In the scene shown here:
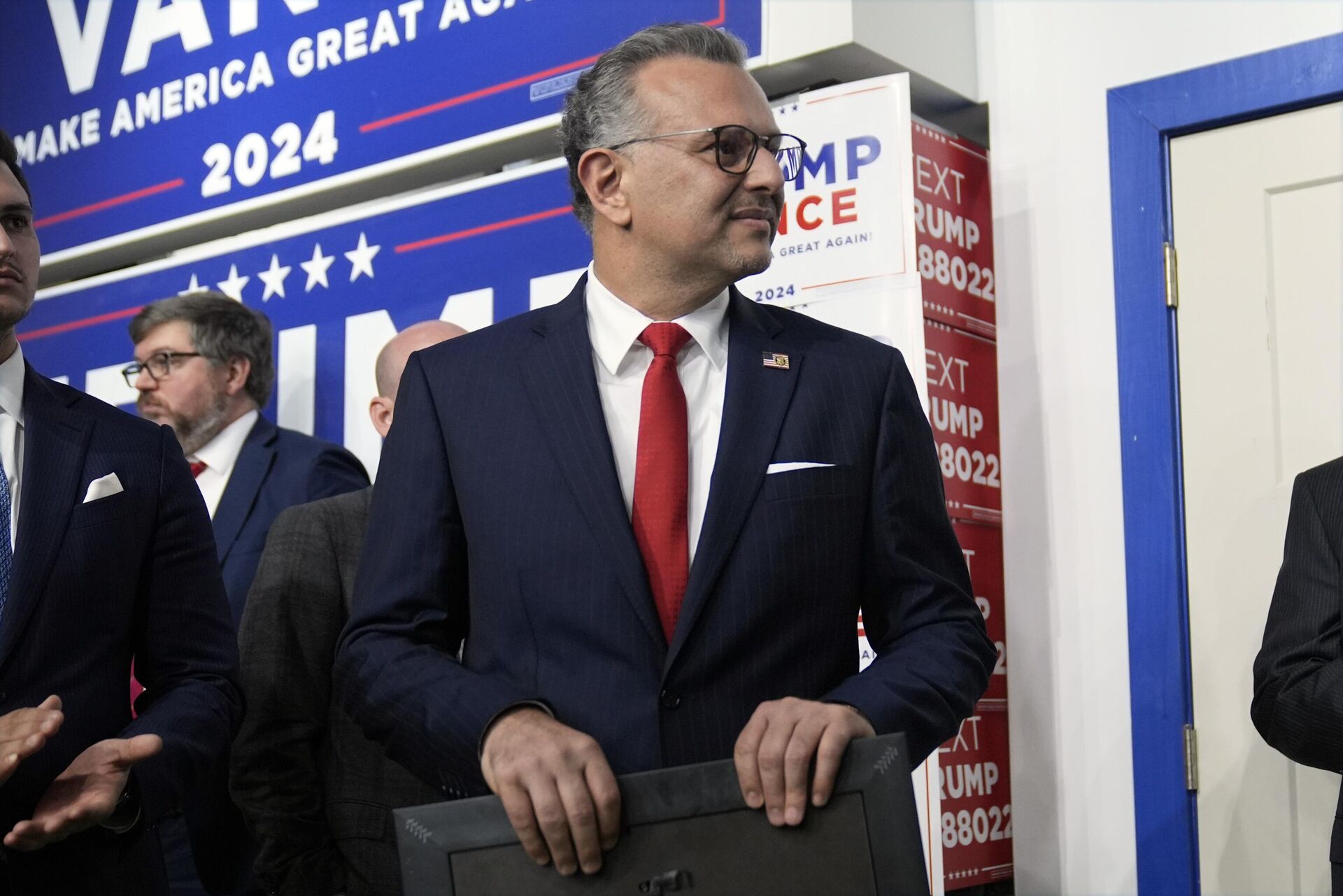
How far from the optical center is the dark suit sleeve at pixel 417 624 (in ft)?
5.10

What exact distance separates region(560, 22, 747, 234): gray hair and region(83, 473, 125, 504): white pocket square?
2.39ft

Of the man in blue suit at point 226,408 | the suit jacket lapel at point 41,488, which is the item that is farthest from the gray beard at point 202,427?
the suit jacket lapel at point 41,488

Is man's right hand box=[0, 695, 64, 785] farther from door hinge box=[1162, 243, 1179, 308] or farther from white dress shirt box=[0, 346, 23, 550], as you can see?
door hinge box=[1162, 243, 1179, 308]

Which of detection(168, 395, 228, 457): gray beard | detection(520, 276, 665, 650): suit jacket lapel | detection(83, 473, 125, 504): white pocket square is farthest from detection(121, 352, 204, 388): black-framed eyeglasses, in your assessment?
detection(520, 276, 665, 650): suit jacket lapel

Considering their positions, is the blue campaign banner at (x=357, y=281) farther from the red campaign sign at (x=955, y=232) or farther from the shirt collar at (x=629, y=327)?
the shirt collar at (x=629, y=327)

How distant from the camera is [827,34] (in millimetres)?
3465

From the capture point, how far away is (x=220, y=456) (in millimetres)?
4172

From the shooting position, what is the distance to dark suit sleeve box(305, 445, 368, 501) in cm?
379

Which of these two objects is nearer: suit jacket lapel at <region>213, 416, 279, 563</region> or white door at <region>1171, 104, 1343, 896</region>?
white door at <region>1171, 104, 1343, 896</region>

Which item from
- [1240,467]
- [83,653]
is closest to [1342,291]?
[1240,467]

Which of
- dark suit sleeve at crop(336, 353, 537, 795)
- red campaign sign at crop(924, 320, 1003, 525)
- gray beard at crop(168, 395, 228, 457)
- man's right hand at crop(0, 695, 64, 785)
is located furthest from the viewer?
gray beard at crop(168, 395, 228, 457)

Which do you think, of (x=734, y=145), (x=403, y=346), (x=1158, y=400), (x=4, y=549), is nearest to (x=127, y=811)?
(x=4, y=549)

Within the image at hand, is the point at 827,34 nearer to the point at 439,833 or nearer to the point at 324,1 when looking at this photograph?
the point at 324,1

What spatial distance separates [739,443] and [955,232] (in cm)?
199
